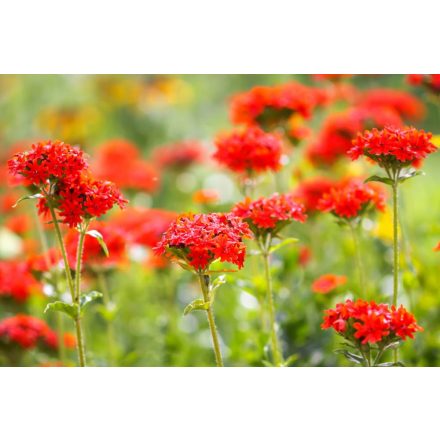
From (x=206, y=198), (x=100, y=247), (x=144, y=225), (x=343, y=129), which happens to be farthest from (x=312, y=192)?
(x=100, y=247)

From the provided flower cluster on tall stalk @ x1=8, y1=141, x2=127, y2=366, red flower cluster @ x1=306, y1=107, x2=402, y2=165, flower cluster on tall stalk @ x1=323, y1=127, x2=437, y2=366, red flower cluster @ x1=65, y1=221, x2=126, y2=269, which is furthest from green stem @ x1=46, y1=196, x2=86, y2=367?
red flower cluster @ x1=306, y1=107, x2=402, y2=165

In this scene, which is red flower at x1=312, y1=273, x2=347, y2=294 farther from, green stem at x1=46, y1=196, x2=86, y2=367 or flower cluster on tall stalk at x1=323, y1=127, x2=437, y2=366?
green stem at x1=46, y1=196, x2=86, y2=367

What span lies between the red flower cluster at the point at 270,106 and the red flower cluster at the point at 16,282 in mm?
553

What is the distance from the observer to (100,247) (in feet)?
4.19

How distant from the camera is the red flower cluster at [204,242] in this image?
3.17ft

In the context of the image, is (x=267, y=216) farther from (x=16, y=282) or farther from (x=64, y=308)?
(x=16, y=282)

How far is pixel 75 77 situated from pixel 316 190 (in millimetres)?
1306

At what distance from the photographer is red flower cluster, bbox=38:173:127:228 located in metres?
1.01

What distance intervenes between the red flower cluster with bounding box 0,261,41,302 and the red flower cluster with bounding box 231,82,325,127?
0.55 m
